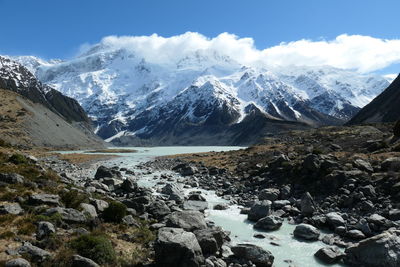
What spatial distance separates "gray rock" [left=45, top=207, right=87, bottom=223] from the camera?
22.7m

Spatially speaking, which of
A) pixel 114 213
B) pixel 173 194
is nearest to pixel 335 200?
pixel 173 194

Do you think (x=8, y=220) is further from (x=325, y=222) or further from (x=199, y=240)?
(x=325, y=222)

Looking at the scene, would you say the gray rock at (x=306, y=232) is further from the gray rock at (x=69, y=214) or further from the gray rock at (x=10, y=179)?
the gray rock at (x=10, y=179)

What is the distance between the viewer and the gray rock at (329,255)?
21766 mm

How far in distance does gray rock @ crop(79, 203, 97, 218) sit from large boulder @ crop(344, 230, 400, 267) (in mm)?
16463

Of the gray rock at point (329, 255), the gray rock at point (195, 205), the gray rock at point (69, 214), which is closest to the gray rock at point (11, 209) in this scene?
the gray rock at point (69, 214)

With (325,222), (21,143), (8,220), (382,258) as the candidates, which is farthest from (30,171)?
(21,143)

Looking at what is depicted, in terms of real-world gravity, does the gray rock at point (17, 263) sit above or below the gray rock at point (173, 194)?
above

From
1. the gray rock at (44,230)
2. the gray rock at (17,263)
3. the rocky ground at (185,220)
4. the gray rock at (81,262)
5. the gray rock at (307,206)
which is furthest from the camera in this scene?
the gray rock at (307,206)

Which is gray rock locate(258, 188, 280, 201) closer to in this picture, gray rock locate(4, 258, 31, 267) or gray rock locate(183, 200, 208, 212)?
gray rock locate(183, 200, 208, 212)

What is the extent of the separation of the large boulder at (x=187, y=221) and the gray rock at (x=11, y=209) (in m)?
9.65

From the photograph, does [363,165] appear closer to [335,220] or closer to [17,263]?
[335,220]

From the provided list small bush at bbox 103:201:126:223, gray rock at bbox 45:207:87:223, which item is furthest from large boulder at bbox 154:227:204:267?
small bush at bbox 103:201:126:223

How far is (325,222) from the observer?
2886 centimetres
